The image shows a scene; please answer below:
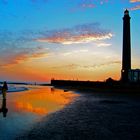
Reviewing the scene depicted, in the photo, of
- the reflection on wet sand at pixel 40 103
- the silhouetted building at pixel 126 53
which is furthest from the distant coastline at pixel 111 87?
the reflection on wet sand at pixel 40 103

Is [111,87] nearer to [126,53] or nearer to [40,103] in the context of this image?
[126,53]

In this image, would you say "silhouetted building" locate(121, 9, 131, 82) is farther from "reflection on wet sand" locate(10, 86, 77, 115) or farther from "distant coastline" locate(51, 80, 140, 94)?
"reflection on wet sand" locate(10, 86, 77, 115)

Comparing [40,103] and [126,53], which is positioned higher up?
[126,53]

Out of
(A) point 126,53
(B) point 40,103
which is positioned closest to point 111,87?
(A) point 126,53

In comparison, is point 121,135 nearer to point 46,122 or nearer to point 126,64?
point 46,122

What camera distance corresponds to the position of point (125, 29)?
82.0m

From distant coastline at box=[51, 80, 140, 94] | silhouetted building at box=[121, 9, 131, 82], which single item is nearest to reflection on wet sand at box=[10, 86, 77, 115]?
distant coastline at box=[51, 80, 140, 94]

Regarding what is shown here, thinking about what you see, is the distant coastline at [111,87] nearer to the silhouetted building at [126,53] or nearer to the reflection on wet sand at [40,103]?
the silhouetted building at [126,53]

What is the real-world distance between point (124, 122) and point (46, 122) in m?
4.82

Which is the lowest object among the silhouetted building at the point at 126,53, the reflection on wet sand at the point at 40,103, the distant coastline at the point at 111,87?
the reflection on wet sand at the point at 40,103

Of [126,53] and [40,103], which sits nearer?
[40,103]

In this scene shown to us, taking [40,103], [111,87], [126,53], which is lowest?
[40,103]

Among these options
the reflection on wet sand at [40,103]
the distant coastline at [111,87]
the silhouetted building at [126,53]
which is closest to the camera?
the reflection on wet sand at [40,103]

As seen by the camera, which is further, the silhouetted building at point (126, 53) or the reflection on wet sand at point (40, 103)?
the silhouetted building at point (126, 53)
